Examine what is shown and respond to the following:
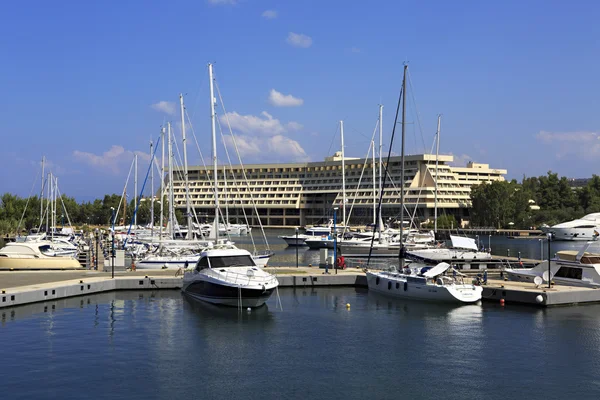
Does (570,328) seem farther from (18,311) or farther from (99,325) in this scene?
(18,311)

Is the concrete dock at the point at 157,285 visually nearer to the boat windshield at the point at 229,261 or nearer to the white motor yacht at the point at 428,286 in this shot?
the white motor yacht at the point at 428,286

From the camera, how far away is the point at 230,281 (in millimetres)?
42062

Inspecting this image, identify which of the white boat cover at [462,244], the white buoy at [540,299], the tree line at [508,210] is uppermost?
the tree line at [508,210]

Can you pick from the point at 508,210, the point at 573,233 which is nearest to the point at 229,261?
the point at 573,233

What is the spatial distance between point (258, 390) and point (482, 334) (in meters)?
15.0

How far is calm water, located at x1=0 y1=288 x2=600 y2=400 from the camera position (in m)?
26.8

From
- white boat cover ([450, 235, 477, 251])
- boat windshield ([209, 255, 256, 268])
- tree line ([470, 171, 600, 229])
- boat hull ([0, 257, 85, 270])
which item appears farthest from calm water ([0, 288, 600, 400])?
tree line ([470, 171, 600, 229])

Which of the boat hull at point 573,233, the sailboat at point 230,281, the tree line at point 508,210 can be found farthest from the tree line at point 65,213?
the boat hull at point 573,233

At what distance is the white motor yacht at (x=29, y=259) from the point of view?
5556 centimetres

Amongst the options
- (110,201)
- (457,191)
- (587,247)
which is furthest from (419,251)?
(110,201)

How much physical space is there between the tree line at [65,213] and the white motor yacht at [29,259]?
2104 inches

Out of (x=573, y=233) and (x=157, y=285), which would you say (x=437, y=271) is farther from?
(x=573, y=233)

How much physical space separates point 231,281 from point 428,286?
A: 13.0 meters

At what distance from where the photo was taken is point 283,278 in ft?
172
